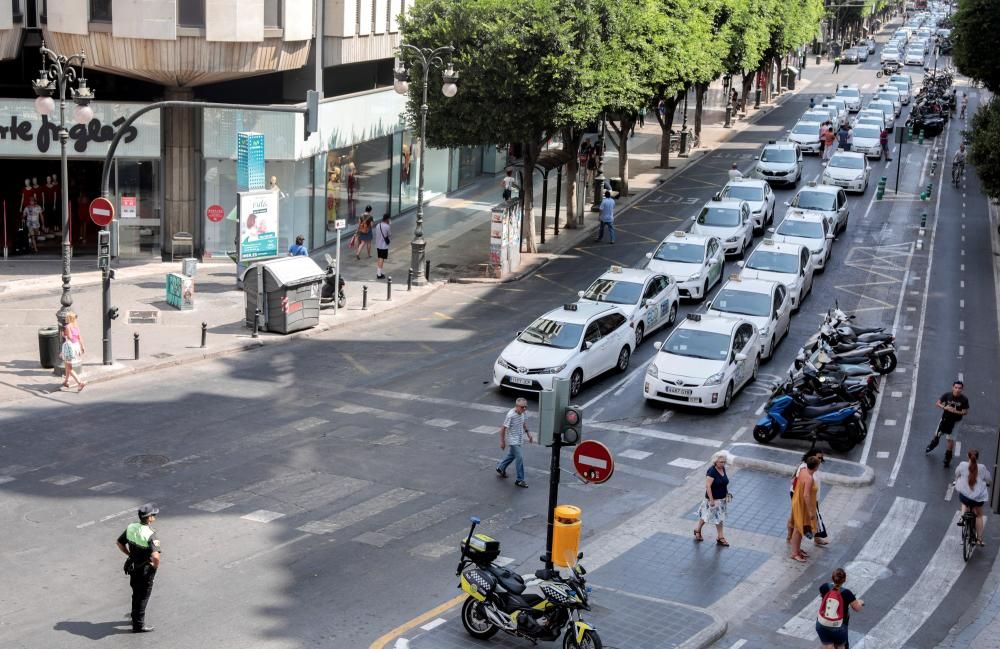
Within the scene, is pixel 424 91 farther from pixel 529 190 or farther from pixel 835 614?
pixel 835 614

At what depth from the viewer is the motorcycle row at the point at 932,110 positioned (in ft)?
241

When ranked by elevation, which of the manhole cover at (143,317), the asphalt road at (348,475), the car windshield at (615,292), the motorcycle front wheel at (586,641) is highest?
the car windshield at (615,292)

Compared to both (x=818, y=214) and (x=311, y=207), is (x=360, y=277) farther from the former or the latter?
(x=818, y=214)

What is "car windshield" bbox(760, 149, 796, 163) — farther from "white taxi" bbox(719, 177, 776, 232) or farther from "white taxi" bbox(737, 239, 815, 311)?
"white taxi" bbox(737, 239, 815, 311)

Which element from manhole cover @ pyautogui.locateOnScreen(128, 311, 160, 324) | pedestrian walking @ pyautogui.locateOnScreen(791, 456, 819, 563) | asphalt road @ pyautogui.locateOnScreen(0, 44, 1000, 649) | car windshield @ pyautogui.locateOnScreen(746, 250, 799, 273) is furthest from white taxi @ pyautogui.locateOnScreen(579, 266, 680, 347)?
pedestrian walking @ pyautogui.locateOnScreen(791, 456, 819, 563)

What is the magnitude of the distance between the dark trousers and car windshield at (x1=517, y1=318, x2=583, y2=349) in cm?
1345

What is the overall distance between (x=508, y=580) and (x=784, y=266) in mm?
21866

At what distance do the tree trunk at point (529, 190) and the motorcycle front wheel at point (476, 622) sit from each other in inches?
1068

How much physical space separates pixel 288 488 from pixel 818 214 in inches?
1009

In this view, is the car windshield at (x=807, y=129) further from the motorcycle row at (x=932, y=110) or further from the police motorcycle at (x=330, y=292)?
the police motorcycle at (x=330, y=292)

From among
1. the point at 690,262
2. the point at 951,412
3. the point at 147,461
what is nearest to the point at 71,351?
the point at 147,461

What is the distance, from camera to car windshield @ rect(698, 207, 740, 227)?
1673 inches

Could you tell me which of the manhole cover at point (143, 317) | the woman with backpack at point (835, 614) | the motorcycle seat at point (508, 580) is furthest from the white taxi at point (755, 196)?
the motorcycle seat at point (508, 580)

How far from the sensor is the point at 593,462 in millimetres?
17031
